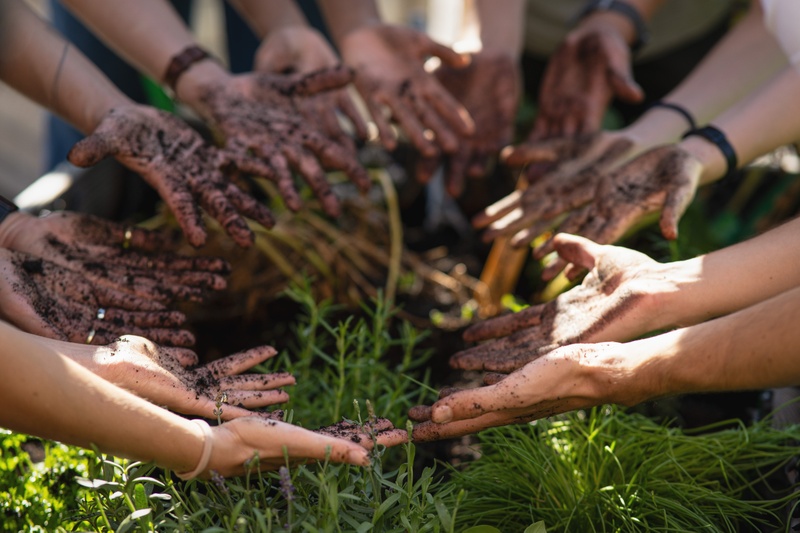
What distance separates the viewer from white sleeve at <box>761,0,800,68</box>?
63.6 inches

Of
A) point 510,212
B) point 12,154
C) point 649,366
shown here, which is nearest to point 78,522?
point 649,366

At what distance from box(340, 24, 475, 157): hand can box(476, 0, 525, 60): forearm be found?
206 mm

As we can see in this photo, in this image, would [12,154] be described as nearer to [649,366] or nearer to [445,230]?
[445,230]

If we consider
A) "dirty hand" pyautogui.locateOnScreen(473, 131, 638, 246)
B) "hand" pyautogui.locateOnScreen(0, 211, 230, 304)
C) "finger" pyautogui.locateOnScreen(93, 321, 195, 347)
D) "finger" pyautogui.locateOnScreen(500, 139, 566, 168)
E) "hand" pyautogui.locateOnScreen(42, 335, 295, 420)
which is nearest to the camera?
"hand" pyautogui.locateOnScreen(42, 335, 295, 420)

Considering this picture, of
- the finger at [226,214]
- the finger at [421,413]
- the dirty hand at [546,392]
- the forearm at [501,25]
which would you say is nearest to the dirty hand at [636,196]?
the dirty hand at [546,392]

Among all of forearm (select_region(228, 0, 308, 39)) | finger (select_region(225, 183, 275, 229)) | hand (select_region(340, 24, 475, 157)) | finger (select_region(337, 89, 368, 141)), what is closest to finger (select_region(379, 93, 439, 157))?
hand (select_region(340, 24, 475, 157))

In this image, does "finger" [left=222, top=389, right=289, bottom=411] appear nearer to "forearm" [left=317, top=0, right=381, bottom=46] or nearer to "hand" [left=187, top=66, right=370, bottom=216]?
"hand" [left=187, top=66, right=370, bottom=216]

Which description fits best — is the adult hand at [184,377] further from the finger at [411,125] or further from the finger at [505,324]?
the finger at [411,125]

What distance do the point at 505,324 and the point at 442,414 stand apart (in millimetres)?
386

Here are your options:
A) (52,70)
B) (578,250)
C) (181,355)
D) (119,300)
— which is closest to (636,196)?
(578,250)

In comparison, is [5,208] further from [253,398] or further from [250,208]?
[253,398]

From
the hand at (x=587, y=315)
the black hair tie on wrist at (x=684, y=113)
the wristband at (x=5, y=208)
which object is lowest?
the black hair tie on wrist at (x=684, y=113)

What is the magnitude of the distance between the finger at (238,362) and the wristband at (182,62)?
1062 mm

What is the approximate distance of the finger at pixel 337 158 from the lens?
189 cm
